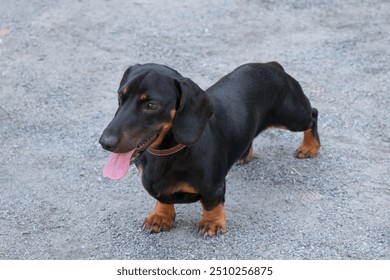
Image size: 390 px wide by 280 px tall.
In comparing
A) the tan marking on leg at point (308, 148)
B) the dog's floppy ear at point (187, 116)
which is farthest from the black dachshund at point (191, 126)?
the tan marking on leg at point (308, 148)

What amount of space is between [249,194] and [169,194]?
3.82ft

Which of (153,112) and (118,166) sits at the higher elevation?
(153,112)

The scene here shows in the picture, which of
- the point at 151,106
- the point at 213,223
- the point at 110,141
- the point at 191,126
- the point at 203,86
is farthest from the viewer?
the point at 203,86

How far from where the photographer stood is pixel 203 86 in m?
7.61

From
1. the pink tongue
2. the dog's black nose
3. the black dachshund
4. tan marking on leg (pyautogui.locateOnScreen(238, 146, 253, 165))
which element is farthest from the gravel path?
the dog's black nose

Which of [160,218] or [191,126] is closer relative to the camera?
[191,126]

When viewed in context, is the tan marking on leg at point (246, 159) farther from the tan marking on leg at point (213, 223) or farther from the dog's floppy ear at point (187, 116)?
the dog's floppy ear at point (187, 116)

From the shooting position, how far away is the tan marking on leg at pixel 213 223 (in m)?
5.27

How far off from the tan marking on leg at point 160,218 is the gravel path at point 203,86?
0.07 m

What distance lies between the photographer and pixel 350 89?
7.50m

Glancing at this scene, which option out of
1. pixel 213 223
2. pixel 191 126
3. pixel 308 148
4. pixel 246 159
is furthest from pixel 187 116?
pixel 308 148

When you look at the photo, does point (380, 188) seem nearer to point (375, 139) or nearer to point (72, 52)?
point (375, 139)

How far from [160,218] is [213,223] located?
0.41 meters

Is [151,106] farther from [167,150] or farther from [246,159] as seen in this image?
[246,159]
